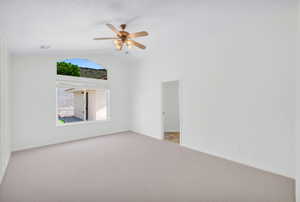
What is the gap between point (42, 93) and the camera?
4.21 m

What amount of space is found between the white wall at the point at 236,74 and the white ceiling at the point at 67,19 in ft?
1.03

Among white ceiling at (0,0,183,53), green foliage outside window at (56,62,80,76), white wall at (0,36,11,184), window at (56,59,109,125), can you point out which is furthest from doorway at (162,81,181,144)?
white wall at (0,36,11,184)

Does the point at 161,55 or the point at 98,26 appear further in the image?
the point at 161,55

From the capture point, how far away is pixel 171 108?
6395mm

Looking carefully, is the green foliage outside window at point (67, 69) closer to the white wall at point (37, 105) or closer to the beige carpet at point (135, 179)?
the white wall at point (37, 105)

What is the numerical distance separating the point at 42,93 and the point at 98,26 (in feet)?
8.77

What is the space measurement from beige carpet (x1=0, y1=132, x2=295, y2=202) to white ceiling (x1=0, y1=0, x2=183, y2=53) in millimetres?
2487

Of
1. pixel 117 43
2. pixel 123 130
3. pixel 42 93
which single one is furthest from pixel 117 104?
pixel 117 43

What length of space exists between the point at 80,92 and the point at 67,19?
4.07 m

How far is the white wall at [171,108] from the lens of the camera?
626 centimetres

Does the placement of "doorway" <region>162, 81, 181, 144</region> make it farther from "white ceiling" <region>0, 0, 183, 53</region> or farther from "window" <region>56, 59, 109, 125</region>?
"white ceiling" <region>0, 0, 183, 53</region>

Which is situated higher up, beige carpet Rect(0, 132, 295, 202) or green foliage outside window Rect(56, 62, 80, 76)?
green foliage outside window Rect(56, 62, 80, 76)

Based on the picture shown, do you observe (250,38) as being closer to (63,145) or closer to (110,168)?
(110,168)

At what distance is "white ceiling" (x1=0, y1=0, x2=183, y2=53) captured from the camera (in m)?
2.09
